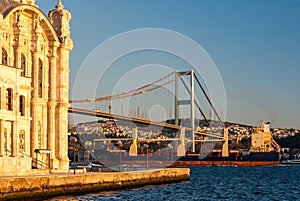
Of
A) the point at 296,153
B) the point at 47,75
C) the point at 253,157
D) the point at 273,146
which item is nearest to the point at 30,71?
the point at 47,75

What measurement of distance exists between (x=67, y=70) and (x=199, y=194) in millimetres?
11999

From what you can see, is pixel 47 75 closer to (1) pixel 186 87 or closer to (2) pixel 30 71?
(2) pixel 30 71

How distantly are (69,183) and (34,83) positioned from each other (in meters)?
9.82

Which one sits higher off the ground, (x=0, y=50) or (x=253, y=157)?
(x=0, y=50)

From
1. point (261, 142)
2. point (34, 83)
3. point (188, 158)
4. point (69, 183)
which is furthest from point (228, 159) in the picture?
point (69, 183)

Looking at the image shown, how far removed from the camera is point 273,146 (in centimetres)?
A: 13875

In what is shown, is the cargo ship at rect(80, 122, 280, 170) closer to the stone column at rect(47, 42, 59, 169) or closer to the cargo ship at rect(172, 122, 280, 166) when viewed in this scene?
the cargo ship at rect(172, 122, 280, 166)

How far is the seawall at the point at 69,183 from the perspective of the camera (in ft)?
90.5

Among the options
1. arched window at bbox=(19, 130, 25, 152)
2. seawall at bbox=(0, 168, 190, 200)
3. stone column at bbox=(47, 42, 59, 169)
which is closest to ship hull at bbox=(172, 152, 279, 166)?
seawall at bbox=(0, 168, 190, 200)

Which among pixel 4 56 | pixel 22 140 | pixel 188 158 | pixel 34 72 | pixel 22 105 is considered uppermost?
pixel 4 56

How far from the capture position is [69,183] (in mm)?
32250

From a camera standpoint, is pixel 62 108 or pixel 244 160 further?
pixel 244 160

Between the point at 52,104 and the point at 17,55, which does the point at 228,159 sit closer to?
the point at 52,104

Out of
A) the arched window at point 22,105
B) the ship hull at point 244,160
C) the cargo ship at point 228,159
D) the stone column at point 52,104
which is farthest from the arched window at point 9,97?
the ship hull at point 244,160
